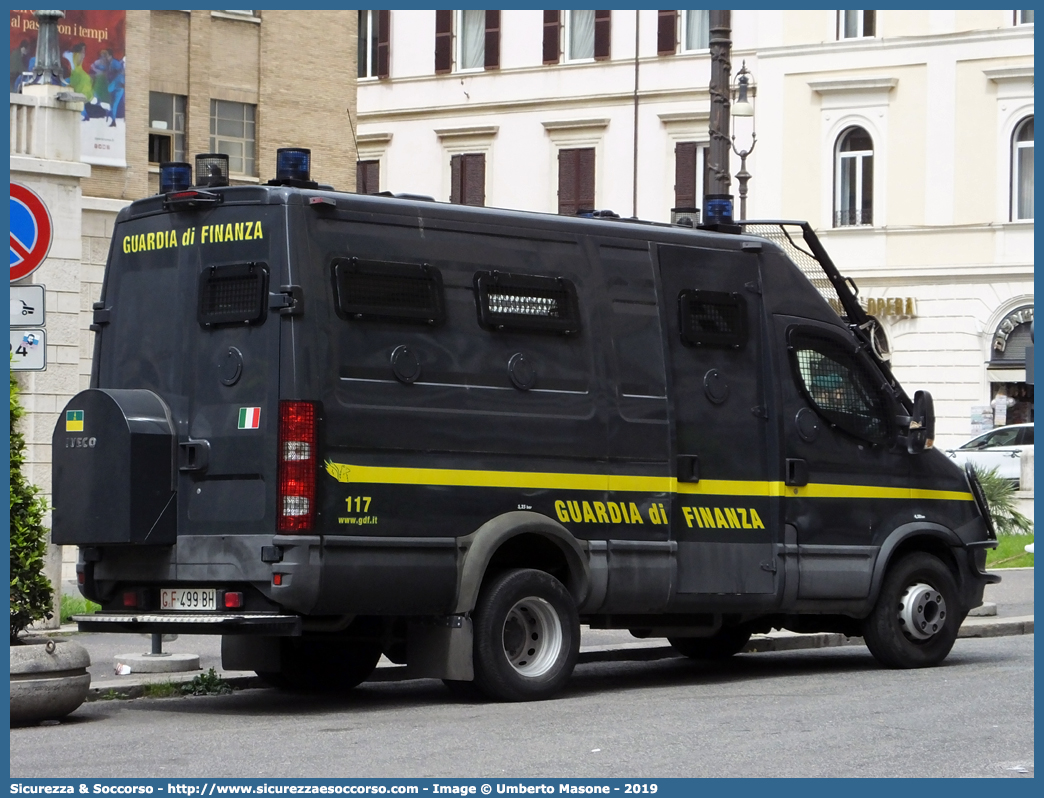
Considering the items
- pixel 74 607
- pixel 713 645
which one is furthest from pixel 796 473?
pixel 74 607

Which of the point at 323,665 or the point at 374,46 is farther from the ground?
the point at 374,46

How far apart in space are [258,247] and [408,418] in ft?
3.96

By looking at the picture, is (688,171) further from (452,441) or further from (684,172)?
(452,441)

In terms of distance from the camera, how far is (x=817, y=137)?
44.8m

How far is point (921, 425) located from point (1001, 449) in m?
24.4

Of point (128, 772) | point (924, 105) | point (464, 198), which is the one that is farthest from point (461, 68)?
point (128, 772)

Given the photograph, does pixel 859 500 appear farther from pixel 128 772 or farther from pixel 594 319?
pixel 128 772

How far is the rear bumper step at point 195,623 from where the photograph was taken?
34.5ft

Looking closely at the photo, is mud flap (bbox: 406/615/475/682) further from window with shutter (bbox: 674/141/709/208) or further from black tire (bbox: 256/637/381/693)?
window with shutter (bbox: 674/141/709/208)

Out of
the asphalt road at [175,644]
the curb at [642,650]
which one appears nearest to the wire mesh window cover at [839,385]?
the curb at [642,650]

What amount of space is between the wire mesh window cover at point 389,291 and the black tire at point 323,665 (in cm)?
229

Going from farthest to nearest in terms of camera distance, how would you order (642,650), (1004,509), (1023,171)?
(1023,171), (1004,509), (642,650)

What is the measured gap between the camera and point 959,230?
42906mm

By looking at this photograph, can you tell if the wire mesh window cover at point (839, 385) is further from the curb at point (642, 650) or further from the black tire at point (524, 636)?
the black tire at point (524, 636)
